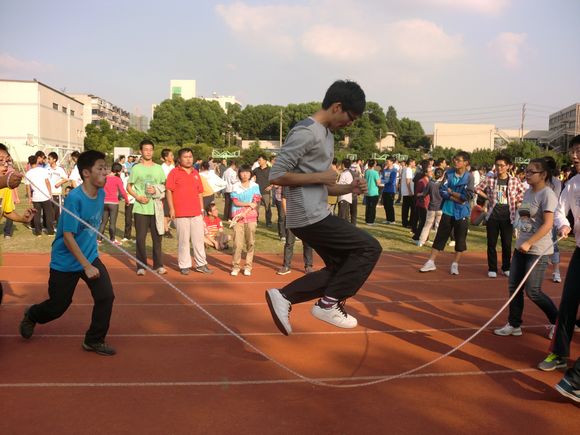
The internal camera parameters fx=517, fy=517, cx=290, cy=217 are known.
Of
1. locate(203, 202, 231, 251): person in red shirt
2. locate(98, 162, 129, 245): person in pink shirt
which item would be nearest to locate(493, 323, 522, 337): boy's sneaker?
locate(203, 202, 231, 251): person in red shirt

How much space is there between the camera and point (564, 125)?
326ft

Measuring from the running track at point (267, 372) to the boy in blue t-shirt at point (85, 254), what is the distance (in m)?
0.41

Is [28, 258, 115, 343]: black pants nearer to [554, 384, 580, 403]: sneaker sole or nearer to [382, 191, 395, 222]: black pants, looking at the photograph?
[554, 384, 580, 403]: sneaker sole

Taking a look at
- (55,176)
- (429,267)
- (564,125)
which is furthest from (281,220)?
(564,125)

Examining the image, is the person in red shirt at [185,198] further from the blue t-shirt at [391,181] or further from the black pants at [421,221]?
the blue t-shirt at [391,181]

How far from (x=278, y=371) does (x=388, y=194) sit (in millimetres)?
13750

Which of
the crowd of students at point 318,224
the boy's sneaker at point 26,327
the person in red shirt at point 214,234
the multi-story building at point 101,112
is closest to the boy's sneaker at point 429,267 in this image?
the crowd of students at point 318,224

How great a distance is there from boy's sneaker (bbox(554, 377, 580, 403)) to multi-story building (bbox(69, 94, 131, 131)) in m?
102

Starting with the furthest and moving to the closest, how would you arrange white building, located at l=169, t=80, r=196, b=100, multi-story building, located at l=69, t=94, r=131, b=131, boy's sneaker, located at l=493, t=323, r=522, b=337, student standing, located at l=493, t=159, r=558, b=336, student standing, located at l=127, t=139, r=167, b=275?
white building, located at l=169, t=80, r=196, b=100
multi-story building, located at l=69, t=94, r=131, b=131
student standing, located at l=127, t=139, r=167, b=275
boy's sneaker, located at l=493, t=323, r=522, b=337
student standing, located at l=493, t=159, r=558, b=336

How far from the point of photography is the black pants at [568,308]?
14.9ft

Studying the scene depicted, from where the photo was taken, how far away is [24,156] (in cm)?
5991

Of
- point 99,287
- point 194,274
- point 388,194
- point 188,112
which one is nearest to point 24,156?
point 188,112

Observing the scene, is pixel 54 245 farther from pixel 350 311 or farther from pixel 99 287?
pixel 350 311

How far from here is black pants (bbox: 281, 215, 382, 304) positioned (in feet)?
13.1
